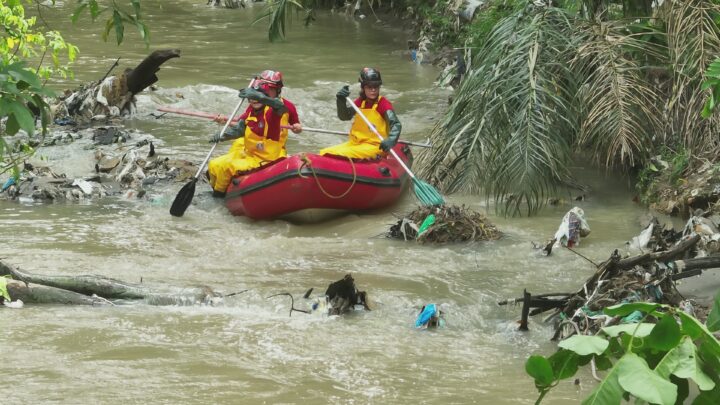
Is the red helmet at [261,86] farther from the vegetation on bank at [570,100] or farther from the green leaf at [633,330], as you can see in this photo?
the green leaf at [633,330]

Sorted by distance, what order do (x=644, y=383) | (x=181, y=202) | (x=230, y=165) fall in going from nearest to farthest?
(x=644, y=383) < (x=181, y=202) < (x=230, y=165)

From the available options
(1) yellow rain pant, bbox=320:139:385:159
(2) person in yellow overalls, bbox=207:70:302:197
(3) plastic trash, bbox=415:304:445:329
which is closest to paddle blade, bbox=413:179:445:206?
(1) yellow rain pant, bbox=320:139:385:159

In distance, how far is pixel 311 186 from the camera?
9602 millimetres

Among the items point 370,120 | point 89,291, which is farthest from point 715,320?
point 370,120

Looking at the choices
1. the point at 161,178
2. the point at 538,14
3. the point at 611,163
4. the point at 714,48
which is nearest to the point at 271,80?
the point at 161,178

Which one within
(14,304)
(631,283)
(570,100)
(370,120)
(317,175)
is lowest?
(14,304)

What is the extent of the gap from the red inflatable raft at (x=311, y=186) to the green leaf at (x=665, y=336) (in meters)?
8.07

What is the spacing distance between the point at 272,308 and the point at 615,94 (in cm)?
419

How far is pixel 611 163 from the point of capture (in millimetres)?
10438

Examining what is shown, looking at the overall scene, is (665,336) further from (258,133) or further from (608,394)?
(258,133)

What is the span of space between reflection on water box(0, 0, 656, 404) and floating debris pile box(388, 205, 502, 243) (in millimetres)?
125

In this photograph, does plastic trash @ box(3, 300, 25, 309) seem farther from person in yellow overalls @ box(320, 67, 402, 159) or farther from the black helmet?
the black helmet

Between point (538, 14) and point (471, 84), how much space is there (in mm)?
1018

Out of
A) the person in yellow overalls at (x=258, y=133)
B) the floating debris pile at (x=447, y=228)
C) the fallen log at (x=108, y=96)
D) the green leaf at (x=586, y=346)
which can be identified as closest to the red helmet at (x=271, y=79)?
the person in yellow overalls at (x=258, y=133)
